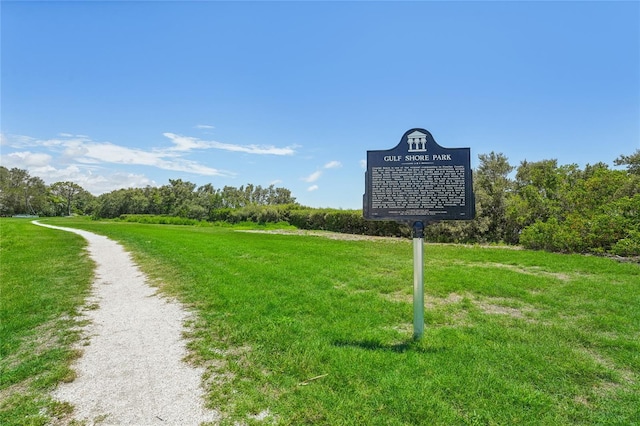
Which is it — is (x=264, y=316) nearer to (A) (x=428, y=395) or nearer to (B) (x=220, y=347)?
(B) (x=220, y=347)

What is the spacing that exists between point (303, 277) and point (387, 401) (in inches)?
200

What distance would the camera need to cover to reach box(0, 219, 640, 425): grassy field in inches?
119

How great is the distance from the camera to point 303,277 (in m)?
8.07

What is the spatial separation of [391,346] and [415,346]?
28cm

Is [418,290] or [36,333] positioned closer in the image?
[418,290]

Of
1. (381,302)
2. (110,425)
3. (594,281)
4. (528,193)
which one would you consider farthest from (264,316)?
(528,193)

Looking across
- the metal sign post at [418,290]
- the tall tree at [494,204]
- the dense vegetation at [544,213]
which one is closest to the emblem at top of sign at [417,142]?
the metal sign post at [418,290]

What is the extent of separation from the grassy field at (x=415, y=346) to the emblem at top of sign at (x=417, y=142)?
2.45m

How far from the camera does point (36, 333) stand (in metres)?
4.90

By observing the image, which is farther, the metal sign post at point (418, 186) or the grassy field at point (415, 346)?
the metal sign post at point (418, 186)

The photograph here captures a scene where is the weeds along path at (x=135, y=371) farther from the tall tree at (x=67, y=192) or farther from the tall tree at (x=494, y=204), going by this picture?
the tall tree at (x=67, y=192)

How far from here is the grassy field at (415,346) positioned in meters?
3.03

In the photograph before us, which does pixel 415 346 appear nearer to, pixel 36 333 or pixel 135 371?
pixel 135 371

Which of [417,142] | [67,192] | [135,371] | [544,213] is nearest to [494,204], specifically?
[544,213]
